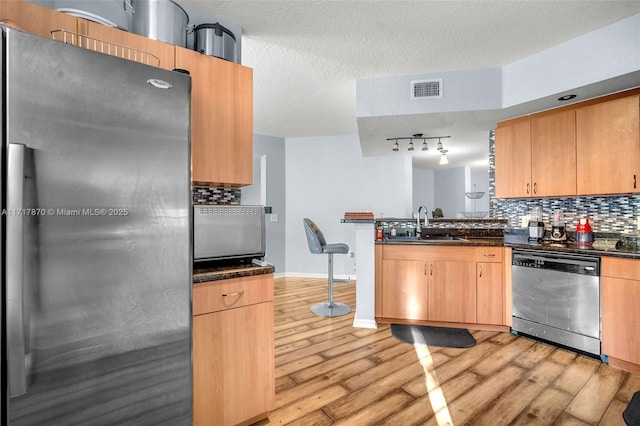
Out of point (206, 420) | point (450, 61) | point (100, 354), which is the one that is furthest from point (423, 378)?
point (450, 61)

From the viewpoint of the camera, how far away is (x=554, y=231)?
3031 mm

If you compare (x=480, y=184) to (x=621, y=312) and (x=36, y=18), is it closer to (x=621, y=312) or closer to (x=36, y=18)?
(x=621, y=312)

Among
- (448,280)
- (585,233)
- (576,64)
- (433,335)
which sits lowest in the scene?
(433,335)

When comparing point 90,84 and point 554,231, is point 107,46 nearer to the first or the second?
point 90,84

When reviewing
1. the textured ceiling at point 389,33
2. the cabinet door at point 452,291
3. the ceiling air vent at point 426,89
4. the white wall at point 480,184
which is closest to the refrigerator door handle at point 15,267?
the textured ceiling at point 389,33

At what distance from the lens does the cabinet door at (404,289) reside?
3.09 m

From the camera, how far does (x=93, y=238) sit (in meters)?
1.05

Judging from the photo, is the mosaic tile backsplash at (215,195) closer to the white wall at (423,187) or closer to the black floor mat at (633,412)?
the black floor mat at (633,412)

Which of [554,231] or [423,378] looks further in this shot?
[554,231]

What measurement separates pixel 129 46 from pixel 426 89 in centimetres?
266

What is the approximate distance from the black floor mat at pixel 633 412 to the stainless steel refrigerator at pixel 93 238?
7.83ft

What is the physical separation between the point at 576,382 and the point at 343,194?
4023 millimetres

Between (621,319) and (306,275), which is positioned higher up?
(621,319)

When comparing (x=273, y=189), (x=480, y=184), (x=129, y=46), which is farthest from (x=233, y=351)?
(x=480, y=184)
